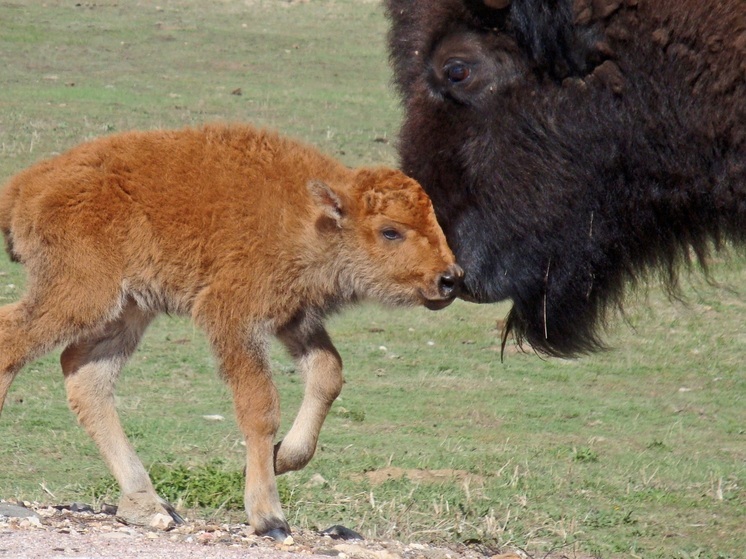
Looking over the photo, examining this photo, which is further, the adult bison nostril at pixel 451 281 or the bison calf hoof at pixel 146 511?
the bison calf hoof at pixel 146 511

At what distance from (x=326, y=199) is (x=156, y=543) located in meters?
1.62

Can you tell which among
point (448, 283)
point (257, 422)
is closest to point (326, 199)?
point (448, 283)

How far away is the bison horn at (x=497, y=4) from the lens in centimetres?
478

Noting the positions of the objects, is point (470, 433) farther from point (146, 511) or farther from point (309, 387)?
point (146, 511)

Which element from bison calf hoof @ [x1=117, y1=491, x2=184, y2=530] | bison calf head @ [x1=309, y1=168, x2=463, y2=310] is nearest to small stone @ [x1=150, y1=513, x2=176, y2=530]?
bison calf hoof @ [x1=117, y1=491, x2=184, y2=530]

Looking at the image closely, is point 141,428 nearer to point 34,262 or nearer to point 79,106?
point 34,262

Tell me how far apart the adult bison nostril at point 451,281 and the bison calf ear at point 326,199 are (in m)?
0.56

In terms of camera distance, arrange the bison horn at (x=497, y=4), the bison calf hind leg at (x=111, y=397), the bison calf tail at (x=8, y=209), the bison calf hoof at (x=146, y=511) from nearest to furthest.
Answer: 1. the bison horn at (x=497, y=4)
2. the bison calf hoof at (x=146, y=511)
3. the bison calf hind leg at (x=111, y=397)
4. the bison calf tail at (x=8, y=209)

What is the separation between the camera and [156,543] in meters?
4.65

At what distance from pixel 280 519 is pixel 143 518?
0.61 m

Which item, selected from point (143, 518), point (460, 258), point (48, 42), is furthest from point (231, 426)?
point (48, 42)

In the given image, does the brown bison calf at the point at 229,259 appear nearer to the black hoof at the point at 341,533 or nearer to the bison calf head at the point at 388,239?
the bison calf head at the point at 388,239

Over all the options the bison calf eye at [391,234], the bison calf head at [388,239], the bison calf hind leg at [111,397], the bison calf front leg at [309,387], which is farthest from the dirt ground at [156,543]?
the bison calf eye at [391,234]

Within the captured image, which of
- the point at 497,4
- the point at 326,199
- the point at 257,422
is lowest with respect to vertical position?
the point at 257,422
